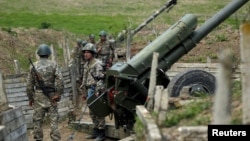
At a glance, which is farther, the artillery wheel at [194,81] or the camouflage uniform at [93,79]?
the camouflage uniform at [93,79]

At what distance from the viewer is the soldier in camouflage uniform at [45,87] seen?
977cm

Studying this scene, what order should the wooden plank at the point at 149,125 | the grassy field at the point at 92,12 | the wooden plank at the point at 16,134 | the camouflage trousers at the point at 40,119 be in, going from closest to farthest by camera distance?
the wooden plank at the point at 149,125
the wooden plank at the point at 16,134
the camouflage trousers at the point at 40,119
the grassy field at the point at 92,12

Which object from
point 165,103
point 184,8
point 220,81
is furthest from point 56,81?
point 184,8

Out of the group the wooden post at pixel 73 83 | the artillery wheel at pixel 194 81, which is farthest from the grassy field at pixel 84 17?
the artillery wheel at pixel 194 81

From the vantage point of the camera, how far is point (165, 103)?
23.6 ft

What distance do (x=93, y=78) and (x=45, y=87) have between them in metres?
1.58

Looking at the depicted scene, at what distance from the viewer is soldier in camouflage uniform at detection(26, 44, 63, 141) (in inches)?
385

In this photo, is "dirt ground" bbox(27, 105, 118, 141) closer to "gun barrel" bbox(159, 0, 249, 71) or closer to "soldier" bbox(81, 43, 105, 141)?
"soldier" bbox(81, 43, 105, 141)

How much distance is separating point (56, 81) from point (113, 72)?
3.33 ft

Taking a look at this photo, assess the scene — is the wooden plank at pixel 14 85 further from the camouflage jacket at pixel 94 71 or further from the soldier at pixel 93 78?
the camouflage jacket at pixel 94 71

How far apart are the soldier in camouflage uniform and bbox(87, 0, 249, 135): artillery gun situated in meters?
0.80

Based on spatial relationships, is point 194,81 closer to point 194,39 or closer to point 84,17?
point 194,39

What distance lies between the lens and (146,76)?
10117 mm

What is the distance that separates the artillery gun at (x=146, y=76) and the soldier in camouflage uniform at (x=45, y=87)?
2.62 feet
